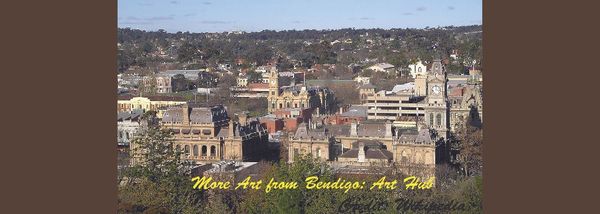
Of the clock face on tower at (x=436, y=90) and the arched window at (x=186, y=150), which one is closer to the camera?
the arched window at (x=186, y=150)

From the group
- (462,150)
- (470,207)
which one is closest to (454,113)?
(462,150)

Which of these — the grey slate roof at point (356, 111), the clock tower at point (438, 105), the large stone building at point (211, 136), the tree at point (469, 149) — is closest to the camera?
the tree at point (469, 149)

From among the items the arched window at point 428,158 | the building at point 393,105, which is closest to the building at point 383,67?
the building at point 393,105

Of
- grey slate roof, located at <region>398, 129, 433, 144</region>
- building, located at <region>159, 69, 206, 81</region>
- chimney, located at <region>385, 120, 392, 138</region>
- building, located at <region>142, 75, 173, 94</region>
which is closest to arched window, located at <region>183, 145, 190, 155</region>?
chimney, located at <region>385, 120, 392, 138</region>

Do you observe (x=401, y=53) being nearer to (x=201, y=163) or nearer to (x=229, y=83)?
(x=229, y=83)

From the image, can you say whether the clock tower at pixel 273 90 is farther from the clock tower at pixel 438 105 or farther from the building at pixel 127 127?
the clock tower at pixel 438 105
